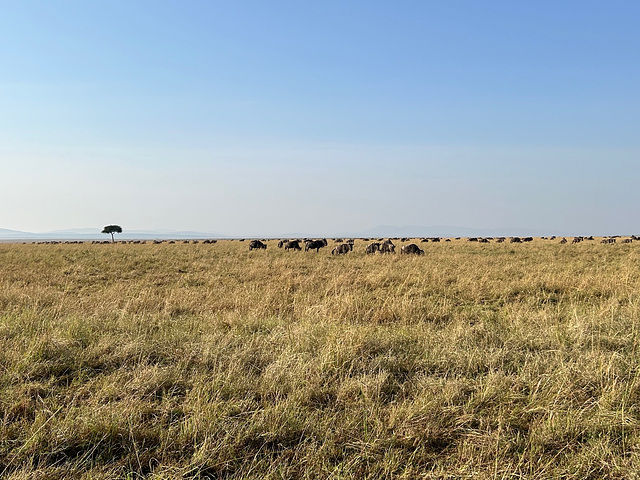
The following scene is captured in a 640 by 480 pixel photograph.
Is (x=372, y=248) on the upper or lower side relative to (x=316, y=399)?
upper

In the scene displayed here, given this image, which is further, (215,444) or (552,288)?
(552,288)

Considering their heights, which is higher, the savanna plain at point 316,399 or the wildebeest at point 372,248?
the wildebeest at point 372,248

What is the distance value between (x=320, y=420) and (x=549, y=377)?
244cm

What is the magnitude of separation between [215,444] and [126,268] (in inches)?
697

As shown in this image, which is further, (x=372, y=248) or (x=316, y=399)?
(x=372, y=248)

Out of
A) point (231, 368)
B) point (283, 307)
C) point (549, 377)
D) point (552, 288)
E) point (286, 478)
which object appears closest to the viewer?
point (286, 478)

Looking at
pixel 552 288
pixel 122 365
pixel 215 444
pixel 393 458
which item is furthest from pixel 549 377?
pixel 552 288

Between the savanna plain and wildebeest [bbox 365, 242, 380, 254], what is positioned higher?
wildebeest [bbox 365, 242, 380, 254]

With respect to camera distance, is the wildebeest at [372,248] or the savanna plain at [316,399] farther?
the wildebeest at [372,248]

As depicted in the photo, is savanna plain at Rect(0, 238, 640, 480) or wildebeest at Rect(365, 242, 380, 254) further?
wildebeest at Rect(365, 242, 380, 254)

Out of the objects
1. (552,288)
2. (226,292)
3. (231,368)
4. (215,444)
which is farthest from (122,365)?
(552,288)

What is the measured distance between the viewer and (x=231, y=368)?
168 inches

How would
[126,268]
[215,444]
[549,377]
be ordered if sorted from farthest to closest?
[126,268] < [549,377] < [215,444]

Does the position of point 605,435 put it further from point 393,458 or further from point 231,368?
point 231,368
